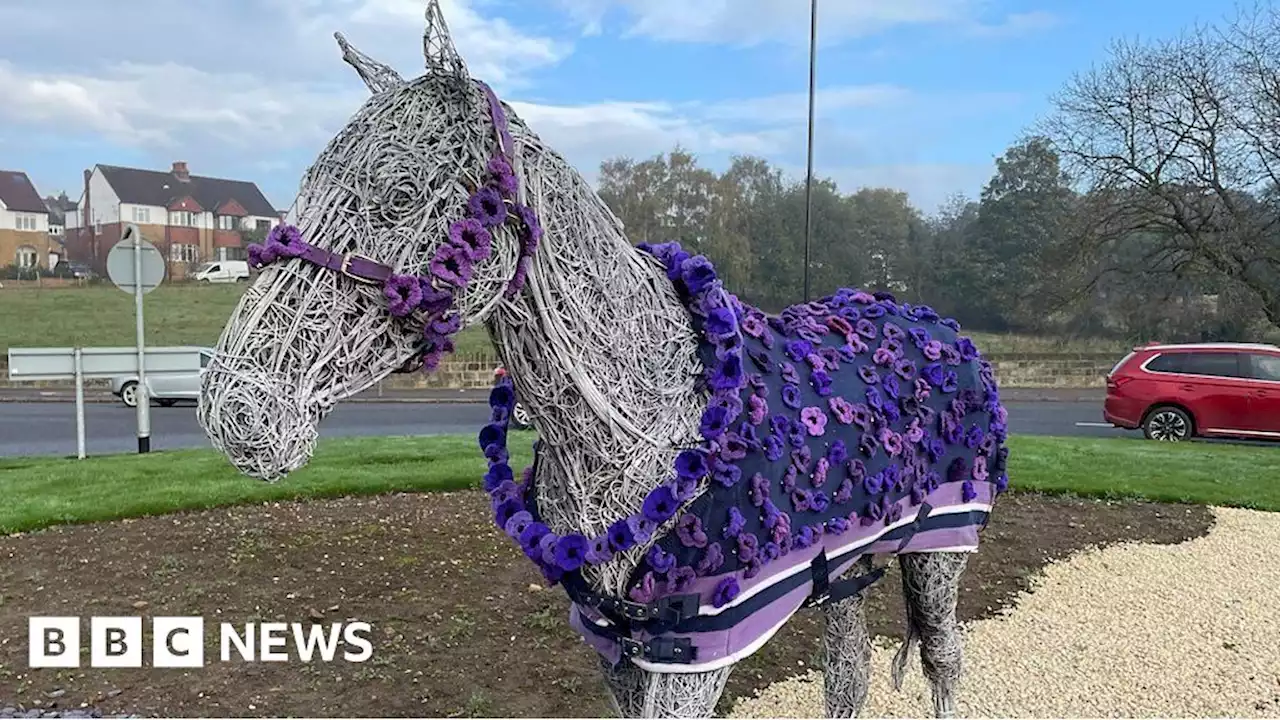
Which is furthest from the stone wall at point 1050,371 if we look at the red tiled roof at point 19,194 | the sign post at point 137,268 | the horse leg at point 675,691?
the red tiled roof at point 19,194

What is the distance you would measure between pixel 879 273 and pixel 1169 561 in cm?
2300

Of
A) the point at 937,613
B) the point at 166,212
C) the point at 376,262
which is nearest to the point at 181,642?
the point at 937,613

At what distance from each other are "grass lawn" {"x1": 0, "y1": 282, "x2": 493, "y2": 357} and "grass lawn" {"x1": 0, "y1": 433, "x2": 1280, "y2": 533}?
1175cm

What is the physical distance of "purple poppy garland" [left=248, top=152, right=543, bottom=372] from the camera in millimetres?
1482

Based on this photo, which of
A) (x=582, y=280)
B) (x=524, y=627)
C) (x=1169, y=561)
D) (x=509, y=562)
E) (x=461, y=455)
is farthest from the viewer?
(x=461, y=455)

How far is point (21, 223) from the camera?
5881 centimetres

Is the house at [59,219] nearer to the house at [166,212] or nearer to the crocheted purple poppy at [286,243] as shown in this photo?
the house at [166,212]

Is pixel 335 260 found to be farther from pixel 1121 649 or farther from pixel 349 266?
pixel 1121 649

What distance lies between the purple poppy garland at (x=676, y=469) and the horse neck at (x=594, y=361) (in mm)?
34

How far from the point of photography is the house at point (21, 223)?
56.8 metres

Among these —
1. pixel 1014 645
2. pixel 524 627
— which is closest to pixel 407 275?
pixel 524 627

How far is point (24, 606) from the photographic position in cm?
507

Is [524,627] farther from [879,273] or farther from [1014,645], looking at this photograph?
[879,273]

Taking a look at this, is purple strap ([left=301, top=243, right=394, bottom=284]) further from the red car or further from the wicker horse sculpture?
the red car
